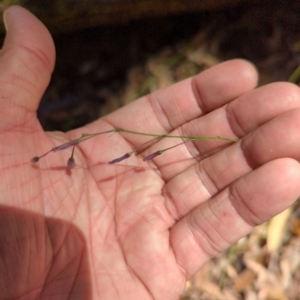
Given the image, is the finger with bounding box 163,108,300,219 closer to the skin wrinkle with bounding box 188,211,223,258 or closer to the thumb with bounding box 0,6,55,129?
the skin wrinkle with bounding box 188,211,223,258

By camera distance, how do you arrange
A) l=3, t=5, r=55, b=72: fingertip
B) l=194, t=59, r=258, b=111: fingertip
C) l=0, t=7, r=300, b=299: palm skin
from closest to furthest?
l=0, t=7, r=300, b=299: palm skin → l=3, t=5, r=55, b=72: fingertip → l=194, t=59, r=258, b=111: fingertip

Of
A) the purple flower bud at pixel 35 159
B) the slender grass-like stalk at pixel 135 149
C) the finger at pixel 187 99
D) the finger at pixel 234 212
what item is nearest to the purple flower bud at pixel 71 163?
Answer: the slender grass-like stalk at pixel 135 149

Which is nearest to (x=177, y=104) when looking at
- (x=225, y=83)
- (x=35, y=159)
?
(x=225, y=83)

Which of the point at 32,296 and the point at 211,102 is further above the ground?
the point at 211,102

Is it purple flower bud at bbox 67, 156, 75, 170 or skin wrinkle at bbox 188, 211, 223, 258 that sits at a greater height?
purple flower bud at bbox 67, 156, 75, 170

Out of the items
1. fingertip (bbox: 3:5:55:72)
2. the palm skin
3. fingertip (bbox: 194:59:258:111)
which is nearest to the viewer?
the palm skin

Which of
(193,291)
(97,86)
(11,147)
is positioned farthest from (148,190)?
(97,86)

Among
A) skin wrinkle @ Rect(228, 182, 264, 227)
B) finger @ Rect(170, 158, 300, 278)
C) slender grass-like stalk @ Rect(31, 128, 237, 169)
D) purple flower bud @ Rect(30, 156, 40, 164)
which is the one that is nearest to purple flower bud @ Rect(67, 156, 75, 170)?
slender grass-like stalk @ Rect(31, 128, 237, 169)

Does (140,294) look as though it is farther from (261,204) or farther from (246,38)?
(246,38)
